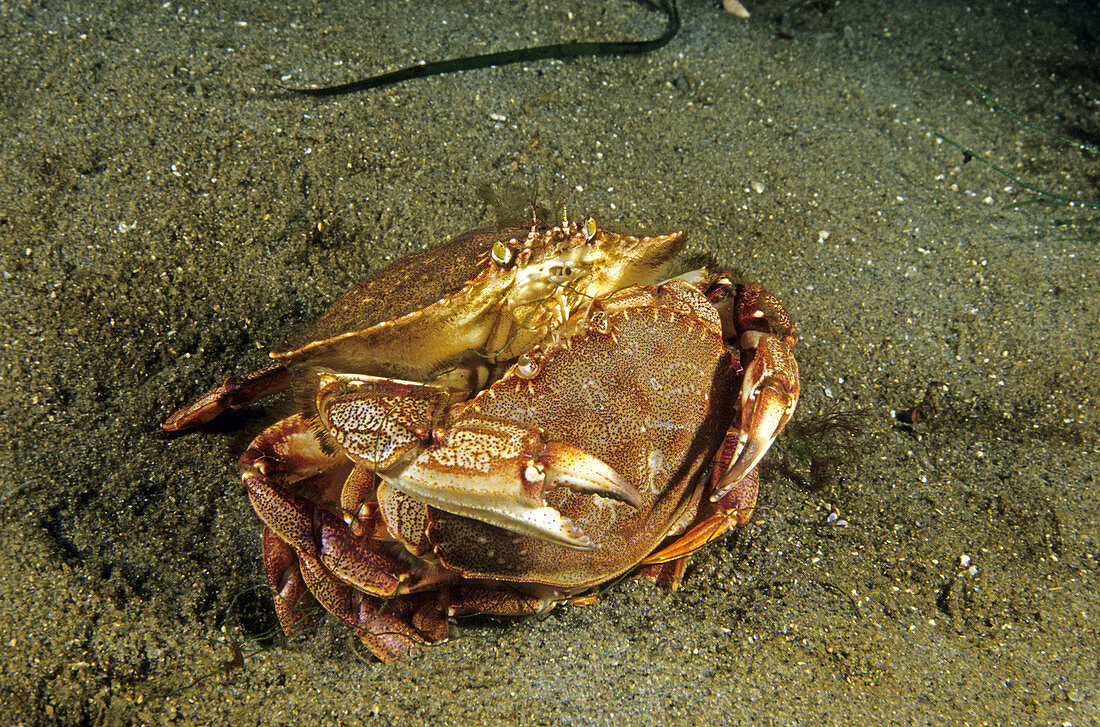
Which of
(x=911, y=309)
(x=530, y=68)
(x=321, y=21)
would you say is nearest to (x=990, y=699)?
(x=911, y=309)

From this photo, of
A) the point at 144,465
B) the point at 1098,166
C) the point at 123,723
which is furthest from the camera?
the point at 1098,166

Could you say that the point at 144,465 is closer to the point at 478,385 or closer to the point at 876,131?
the point at 478,385

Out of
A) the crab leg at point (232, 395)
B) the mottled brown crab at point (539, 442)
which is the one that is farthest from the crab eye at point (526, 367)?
the crab leg at point (232, 395)

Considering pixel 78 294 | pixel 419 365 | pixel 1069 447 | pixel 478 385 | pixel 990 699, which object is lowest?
pixel 990 699

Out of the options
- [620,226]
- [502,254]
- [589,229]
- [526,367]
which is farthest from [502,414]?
[620,226]

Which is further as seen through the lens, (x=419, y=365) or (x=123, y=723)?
(x=419, y=365)
